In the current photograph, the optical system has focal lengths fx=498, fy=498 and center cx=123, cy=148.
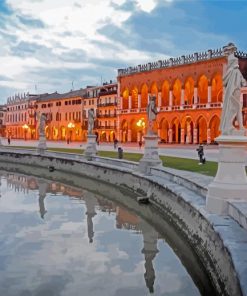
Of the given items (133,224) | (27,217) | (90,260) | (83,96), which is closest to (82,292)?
(90,260)

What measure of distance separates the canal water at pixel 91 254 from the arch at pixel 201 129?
145 feet

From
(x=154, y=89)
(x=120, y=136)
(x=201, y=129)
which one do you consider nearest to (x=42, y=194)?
(x=201, y=129)

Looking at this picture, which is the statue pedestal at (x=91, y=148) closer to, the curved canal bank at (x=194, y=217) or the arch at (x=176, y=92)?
the curved canal bank at (x=194, y=217)

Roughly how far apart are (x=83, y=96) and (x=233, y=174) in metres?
88.1

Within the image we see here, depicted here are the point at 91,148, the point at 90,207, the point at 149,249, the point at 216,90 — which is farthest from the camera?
the point at 216,90

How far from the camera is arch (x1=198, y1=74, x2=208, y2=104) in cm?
6431

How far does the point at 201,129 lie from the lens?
215ft

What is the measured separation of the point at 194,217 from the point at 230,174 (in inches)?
79.0

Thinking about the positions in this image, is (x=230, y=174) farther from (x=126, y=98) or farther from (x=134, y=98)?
(x=126, y=98)

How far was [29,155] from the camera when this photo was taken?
141ft

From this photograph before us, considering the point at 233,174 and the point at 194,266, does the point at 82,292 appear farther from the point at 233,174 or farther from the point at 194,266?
the point at 233,174

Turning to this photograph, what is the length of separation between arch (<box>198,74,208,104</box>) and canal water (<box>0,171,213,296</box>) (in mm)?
45179

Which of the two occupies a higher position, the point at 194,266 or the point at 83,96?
the point at 83,96

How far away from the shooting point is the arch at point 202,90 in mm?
64312
